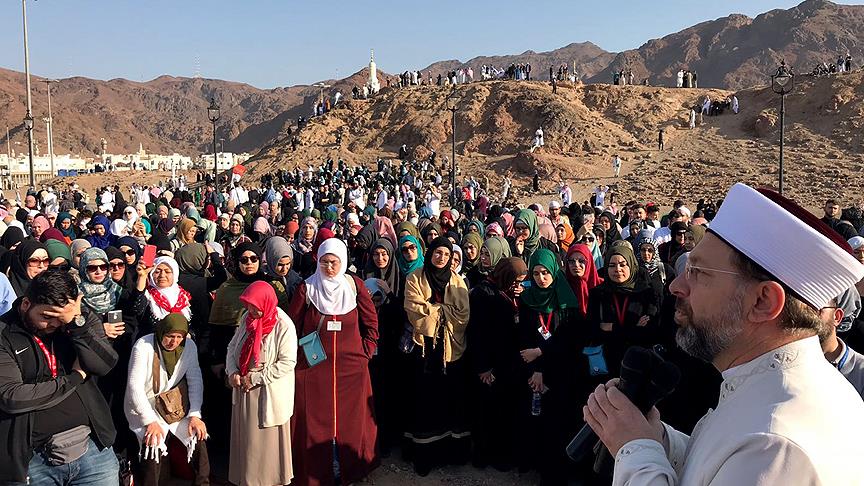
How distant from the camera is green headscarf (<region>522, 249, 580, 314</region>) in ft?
13.7

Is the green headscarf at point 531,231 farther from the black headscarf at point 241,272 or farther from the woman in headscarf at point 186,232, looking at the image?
the woman in headscarf at point 186,232

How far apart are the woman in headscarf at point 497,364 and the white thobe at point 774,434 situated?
9.71 ft

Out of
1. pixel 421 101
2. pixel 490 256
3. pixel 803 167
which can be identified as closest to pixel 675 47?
pixel 421 101

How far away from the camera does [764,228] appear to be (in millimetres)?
1280

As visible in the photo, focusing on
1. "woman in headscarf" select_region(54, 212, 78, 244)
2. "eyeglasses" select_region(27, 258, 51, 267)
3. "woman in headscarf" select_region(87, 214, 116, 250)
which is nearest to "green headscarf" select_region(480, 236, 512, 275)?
"eyeglasses" select_region(27, 258, 51, 267)

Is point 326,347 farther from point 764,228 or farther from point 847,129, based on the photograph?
point 847,129

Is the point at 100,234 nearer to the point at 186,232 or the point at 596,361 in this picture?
the point at 186,232

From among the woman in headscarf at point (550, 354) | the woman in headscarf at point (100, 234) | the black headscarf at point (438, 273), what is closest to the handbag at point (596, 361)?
the woman in headscarf at point (550, 354)

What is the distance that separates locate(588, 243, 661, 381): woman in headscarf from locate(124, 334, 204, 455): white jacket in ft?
8.06

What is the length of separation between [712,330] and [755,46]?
145m

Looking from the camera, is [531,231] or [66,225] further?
[66,225]

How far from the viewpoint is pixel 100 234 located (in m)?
8.08

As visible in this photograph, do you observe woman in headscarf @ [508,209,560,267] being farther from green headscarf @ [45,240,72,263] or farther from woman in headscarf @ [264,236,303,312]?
green headscarf @ [45,240,72,263]

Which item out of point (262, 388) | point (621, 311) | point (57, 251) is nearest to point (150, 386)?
point (262, 388)
